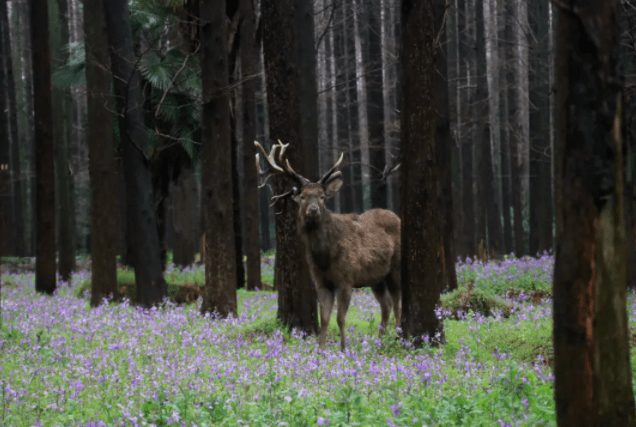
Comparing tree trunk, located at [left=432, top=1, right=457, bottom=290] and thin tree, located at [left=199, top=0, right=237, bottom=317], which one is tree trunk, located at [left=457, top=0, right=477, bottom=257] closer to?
tree trunk, located at [left=432, top=1, right=457, bottom=290]

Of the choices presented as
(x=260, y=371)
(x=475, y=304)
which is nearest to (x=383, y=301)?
(x=475, y=304)

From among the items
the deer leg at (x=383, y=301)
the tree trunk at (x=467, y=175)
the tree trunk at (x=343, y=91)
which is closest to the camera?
the deer leg at (x=383, y=301)

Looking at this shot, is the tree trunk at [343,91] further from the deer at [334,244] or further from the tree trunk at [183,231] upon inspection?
the deer at [334,244]

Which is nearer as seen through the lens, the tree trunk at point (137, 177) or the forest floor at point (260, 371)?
the forest floor at point (260, 371)

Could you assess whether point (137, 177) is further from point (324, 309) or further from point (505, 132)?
point (505, 132)

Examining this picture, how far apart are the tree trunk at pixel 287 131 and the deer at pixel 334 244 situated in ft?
1.60

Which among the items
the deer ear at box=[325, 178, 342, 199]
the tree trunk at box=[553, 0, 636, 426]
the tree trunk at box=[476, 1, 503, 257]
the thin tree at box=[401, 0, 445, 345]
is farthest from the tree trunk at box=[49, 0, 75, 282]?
the tree trunk at box=[553, 0, 636, 426]

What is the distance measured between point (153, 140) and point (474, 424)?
18.4 m

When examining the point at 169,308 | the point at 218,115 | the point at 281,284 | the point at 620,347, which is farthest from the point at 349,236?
the point at 620,347

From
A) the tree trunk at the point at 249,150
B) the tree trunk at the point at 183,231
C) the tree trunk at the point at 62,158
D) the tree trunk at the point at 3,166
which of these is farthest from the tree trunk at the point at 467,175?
the tree trunk at the point at 3,166

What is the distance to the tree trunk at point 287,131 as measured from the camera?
12.0 m

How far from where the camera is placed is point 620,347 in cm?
448

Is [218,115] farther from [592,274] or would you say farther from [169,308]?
[592,274]

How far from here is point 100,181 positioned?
53.5ft
